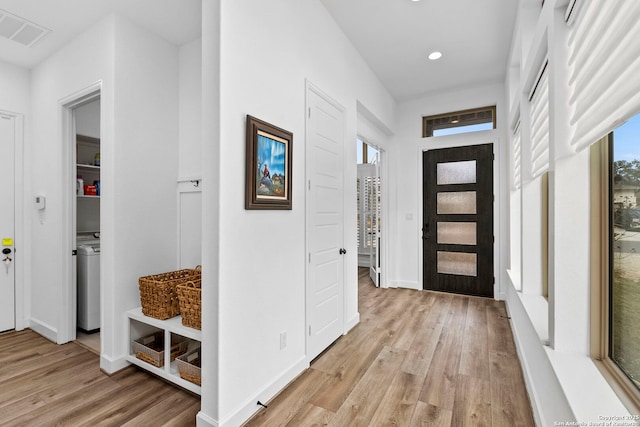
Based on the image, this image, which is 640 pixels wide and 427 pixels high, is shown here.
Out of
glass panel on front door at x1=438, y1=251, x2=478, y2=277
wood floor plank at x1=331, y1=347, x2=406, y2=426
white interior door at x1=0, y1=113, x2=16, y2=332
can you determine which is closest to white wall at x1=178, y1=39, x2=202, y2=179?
white interior door at x1=0, y1=113, x2=16, y2=332

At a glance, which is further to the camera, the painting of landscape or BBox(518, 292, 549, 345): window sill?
the painting of landscape

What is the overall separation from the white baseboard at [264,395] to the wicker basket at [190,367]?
334 mm

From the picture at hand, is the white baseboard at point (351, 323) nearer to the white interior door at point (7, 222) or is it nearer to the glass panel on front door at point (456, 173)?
the glass panel on front door at point (456, 173)

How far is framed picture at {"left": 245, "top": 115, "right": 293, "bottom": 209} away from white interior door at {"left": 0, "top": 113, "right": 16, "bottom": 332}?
3.14 meters

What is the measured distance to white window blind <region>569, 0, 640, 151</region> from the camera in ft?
3.17

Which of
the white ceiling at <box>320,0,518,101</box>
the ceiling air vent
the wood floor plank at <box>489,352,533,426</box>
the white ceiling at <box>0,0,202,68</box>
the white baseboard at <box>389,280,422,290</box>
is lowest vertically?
the wood floor plank at <box>489,352,533,426</box>

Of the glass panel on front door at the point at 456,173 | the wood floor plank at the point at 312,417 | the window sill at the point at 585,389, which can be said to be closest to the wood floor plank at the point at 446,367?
the wood floor plank at the point at 312,417

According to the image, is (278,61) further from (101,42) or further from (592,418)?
(592,418)

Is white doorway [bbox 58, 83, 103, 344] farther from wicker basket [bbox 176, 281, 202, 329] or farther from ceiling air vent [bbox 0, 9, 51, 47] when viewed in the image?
wicker basket [bbox 176, 281, 202, 329]

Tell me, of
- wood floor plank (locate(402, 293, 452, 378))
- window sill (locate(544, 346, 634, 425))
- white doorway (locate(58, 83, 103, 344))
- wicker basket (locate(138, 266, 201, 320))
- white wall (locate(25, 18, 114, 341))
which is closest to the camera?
window sill (locate(544, 346, 634, 425))

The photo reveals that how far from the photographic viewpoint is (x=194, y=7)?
7.76 feet

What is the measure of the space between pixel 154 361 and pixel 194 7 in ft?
8.83

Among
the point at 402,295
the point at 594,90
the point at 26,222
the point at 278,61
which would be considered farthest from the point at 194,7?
the point at 402,295

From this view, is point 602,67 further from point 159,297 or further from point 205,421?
point 159,297
